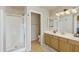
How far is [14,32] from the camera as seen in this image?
1.99m

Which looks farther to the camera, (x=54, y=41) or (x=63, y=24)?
(x=54, y=41)

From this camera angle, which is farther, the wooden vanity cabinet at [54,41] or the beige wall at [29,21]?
the wooden vanity cabinet at [54,41]

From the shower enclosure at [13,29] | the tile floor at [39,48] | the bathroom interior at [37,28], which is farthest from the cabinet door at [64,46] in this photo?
the shower enclosure at [13,29]

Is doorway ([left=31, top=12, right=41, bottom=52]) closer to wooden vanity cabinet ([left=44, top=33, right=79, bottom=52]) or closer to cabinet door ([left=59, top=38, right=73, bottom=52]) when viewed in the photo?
wooden vanity cabinet ([left=44, top=33, right=79, bottom=52])

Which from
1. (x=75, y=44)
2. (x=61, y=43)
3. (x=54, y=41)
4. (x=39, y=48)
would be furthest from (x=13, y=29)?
(x=75, y=44)

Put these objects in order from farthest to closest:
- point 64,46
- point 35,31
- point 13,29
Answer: point 64,46 < point 35,31 < point 13,29

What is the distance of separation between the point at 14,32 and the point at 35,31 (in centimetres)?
45

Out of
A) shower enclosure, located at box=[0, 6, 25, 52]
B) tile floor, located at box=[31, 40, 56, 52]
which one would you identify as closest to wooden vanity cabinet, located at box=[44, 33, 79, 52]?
tile floor, located at box=[31, 40, 56, 52]

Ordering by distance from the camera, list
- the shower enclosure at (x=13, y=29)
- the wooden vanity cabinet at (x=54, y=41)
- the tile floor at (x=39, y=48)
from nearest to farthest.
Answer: the shower enclosure at (x=13, y=29), the tile floor at (x=39, y=48), the wooden vanity cabinet at (x=54, y=41)

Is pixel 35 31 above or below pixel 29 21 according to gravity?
below

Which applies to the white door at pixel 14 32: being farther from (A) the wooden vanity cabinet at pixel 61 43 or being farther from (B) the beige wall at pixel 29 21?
(A) the wooden vanity cabinet at pixel 61 43

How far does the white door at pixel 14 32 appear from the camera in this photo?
6.31ft

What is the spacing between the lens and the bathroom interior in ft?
6.31

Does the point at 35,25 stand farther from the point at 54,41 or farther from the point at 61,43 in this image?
the point at 61,43
